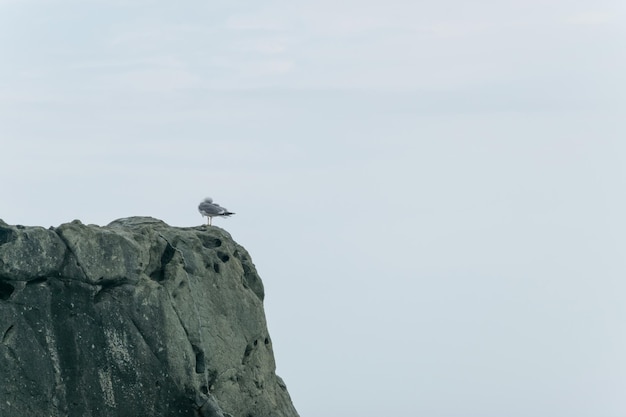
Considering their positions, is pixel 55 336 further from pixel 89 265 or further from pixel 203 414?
pixel 203 414

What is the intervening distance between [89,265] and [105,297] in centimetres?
105

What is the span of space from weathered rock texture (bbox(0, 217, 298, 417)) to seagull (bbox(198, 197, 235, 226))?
4.43m

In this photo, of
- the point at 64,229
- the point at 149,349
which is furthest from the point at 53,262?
the point at 149,349

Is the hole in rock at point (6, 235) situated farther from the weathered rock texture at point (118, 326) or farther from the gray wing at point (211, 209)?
the gray wing at point (211, 209)

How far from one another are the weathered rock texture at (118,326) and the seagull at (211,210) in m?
4.43

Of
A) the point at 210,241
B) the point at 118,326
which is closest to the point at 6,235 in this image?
the point at 118,326

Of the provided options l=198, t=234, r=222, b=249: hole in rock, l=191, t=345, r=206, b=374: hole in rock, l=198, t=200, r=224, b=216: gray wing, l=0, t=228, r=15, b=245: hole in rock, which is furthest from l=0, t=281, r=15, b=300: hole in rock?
l=198, t=200, r=224, b=216: gray wing

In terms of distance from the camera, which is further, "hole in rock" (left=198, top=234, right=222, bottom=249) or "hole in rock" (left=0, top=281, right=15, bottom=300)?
"hole in rock" (left=198, top=234, right=222, bottom=249)

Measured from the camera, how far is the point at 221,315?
44906 millimetres

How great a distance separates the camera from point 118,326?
40.4 m

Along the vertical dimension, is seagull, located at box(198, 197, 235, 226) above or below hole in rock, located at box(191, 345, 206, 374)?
above

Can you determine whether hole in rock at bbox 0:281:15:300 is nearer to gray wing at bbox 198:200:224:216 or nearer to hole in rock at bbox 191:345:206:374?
hole in rock at bbox 191:345:206:374

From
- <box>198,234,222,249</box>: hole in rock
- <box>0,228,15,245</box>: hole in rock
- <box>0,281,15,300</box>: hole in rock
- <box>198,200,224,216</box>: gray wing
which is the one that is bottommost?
<box>0,281,15,300</box>: hole in rock

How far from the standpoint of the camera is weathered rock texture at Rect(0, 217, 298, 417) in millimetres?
38875
